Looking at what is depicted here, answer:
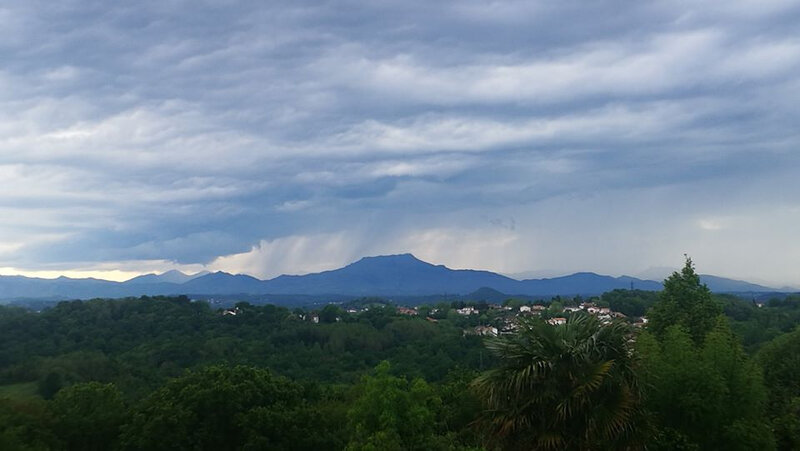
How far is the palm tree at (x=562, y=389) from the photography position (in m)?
14.7

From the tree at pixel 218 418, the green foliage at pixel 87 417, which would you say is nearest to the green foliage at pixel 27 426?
the green foliage at pixel 87 417

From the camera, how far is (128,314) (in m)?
103

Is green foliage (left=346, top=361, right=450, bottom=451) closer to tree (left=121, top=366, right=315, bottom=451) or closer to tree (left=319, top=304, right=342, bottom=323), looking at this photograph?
tree (left=121, top=366, right=315, bottom=451)

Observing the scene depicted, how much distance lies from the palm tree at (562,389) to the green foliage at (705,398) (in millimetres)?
1429

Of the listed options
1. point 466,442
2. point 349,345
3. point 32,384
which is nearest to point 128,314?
point 349,345

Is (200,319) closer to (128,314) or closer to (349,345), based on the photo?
(128,314)

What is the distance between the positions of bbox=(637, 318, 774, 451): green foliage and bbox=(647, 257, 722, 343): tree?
18.3ft

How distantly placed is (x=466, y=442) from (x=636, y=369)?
4908mm

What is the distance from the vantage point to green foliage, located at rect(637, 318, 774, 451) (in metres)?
16.2

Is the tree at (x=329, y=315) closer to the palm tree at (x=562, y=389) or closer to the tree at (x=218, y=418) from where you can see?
the tree at (x=218, y=418)

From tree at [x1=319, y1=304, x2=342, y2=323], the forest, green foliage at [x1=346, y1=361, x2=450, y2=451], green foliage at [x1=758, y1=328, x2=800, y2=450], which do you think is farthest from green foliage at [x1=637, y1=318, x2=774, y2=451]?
tree at [x1=319, y1=304, x2=342, y2=323]

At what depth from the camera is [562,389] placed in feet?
49.5

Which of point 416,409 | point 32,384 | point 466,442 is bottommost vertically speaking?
point 32,384

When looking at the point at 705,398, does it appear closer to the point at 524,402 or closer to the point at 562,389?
the point at 562,389
